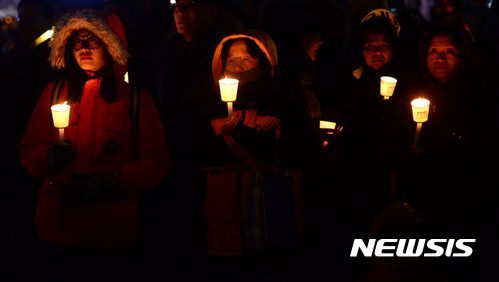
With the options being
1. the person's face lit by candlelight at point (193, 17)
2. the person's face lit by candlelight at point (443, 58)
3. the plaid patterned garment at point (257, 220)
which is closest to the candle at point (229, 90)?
the plaid patterned garment at point (257, 220)

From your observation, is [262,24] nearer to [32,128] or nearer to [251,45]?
[251,45]

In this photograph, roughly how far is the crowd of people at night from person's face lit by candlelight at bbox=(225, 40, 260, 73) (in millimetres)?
11

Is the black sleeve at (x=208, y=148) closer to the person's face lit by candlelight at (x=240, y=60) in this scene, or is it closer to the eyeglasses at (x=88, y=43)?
the person's face lit by candlelight at (x=240, y=60)

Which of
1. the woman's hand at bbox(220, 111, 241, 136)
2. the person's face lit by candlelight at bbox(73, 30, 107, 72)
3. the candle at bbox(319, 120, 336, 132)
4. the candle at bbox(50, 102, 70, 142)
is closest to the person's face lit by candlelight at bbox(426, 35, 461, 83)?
the candle at bbox(319, 120, 336, 132)

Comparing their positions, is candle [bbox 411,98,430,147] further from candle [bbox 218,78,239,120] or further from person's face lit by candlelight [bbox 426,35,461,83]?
→ candle [bbox 218,78,239,120]

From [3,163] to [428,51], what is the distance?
4.46m

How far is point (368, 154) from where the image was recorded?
490 centimetres

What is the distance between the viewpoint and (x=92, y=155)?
373 cm

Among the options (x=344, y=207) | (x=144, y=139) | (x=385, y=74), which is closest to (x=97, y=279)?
(x=144, y=139)

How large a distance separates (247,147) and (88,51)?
4.45 feet

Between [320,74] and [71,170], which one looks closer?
[71,170]

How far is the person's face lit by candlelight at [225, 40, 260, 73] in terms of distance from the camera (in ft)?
13.6

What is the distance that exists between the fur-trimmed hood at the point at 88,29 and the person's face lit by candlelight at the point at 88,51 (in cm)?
4

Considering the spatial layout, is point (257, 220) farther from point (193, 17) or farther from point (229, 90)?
point (193, 17)
